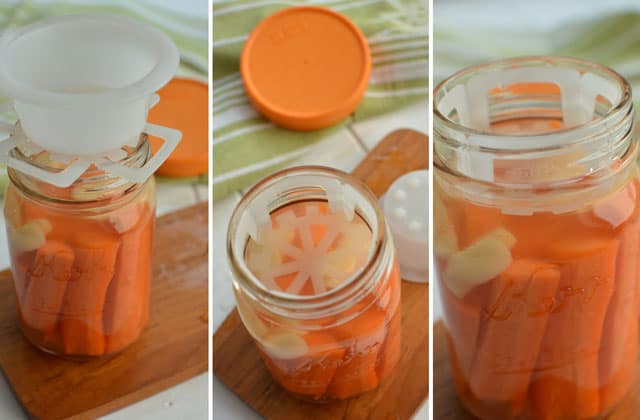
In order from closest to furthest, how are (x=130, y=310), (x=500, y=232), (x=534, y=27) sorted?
(x=500, y=232) < (x=130, y=310) < (x=534, y=27)

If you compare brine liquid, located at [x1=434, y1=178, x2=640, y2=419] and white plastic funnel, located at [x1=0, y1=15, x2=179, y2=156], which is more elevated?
white plastic funnel, located at [x1=0, y1=15, x2=179, y2=156]

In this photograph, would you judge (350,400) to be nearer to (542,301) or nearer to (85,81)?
(542,301)

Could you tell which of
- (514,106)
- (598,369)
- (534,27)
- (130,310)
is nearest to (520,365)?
(598,369)

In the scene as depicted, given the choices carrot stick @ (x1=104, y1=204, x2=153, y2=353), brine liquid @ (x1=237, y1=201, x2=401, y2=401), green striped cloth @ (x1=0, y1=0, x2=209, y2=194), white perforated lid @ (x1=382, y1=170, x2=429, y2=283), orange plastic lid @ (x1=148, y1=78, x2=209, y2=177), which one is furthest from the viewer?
green striped cloth @ (x1=0, y1=0, x2=209, y2=194)

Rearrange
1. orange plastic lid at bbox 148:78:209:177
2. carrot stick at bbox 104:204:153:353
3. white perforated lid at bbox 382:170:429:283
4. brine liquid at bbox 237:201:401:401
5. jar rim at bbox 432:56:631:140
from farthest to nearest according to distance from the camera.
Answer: orange plastic lid at bbox 148:78:209:177
white perforated lid at bbox 382:170:429:283
carrot stick at bbox 104:204:153:353
brine liquid at bbox 237:201:401:401
jar rim at bbox 432:56:631:140

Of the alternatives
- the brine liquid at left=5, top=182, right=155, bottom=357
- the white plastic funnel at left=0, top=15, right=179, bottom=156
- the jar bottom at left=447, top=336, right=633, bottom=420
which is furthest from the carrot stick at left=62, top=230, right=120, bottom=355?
the jar bottom at left=447, top=336, right=633, bottom=420

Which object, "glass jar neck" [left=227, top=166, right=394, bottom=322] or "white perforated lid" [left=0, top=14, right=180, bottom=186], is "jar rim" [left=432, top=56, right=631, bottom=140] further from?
"white perforated lid" [left=0, top=14, right=180, bottom=186]

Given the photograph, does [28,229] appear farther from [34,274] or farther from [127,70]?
[127,70]
